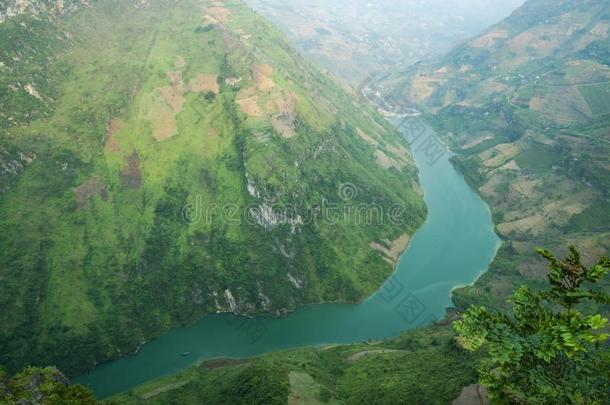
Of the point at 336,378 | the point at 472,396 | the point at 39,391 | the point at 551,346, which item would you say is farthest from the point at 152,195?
the point at 551,346

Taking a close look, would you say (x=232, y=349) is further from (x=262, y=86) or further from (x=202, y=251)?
(x=262, y=86)

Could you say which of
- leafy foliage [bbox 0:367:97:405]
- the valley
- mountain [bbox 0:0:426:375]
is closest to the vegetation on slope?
the valley

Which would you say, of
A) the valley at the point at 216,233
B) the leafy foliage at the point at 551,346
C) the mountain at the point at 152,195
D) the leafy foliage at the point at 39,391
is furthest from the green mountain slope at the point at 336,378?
the leafy foliage at the point at 551,346

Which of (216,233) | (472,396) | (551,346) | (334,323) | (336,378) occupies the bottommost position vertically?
(334,323)

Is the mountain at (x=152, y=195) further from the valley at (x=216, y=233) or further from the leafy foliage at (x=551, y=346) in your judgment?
the leafy foliage at (x=551, y=346)

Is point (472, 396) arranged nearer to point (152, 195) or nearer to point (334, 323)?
point (334, 323)
